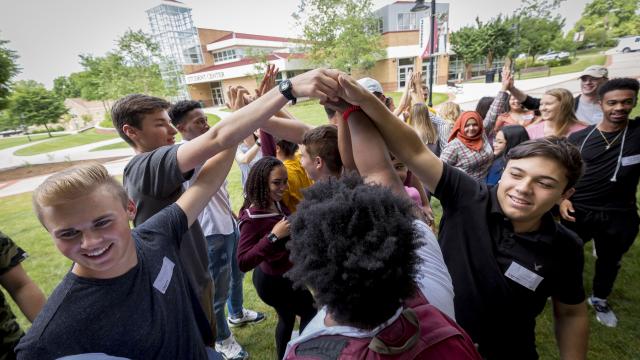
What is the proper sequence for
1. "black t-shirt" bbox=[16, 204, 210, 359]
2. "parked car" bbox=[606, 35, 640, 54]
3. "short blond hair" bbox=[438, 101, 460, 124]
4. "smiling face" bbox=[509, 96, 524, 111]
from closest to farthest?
"black t-shirt" bbox=[16, 204, 210, 359] → "smiling face" bbox=[509, 96, 524, 111] → "short blond hair" bbox=[438, 101, 460, 124] → "parked car" bbox=[606, 35, 640, 54]

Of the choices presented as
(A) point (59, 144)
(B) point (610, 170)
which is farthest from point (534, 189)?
(A) point (59, 144)

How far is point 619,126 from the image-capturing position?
2885mm

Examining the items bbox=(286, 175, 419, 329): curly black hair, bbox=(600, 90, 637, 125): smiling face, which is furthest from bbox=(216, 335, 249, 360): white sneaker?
bbox=(600, 90, 637, 125): smiling face

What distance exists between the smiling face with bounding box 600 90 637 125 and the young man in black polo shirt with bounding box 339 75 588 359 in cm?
212

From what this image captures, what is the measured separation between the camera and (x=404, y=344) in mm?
787

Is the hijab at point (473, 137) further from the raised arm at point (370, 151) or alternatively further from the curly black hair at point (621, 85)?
the raised arm at point (370, 151)

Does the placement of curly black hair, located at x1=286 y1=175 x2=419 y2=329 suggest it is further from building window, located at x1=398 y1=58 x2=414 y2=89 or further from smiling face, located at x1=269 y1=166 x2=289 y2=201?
building window, located at x1=398 y1=58 x2=414 y2=89

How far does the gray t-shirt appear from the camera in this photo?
173 centimetres

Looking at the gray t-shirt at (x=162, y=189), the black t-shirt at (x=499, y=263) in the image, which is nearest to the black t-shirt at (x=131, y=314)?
the gray t-shirt at (x=162, y=189)

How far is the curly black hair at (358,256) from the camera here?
83 centimetres

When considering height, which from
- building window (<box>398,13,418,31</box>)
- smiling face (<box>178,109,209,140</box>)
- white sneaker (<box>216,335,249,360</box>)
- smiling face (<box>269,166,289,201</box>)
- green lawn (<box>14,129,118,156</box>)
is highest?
building window (<box>398,13,418,31</box>)

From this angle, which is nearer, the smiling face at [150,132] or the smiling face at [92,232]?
the smiling face at [92,232]

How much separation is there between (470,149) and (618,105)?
4.50 ft

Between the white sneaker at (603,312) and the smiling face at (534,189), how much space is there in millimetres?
2673
